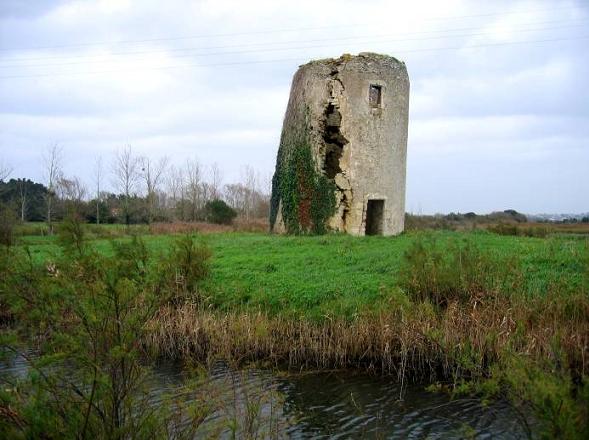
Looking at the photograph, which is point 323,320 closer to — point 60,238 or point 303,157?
point 60,238

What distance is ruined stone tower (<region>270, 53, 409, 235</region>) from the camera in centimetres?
1878

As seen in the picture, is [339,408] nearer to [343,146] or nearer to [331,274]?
[331,274]

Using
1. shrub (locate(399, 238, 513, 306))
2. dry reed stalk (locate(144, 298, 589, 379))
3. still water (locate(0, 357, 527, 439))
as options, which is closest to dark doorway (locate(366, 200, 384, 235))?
shrub (locate(399, 238, 513, 306))

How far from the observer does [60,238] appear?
589 cm

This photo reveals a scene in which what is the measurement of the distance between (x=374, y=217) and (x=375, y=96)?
4299 millimetres

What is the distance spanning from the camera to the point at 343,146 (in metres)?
19.0

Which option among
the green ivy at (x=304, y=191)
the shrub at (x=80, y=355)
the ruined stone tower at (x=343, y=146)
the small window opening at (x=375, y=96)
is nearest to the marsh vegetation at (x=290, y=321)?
the shrub at (x=80, y=355)

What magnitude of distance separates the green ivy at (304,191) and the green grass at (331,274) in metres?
3.58

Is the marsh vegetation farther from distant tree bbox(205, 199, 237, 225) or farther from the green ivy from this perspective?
distant tree bbox(205, 199, 237, 225)

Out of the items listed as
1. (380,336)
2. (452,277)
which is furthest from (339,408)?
(452,277)

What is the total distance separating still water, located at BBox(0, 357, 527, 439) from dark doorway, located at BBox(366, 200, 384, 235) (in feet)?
38.5

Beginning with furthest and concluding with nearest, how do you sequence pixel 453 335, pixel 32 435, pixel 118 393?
1. pixel 453 335
2. pixel 118 393
3. pixel 32 435

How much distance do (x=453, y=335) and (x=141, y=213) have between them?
93.4ft

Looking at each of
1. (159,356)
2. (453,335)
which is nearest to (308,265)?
(159,356)
